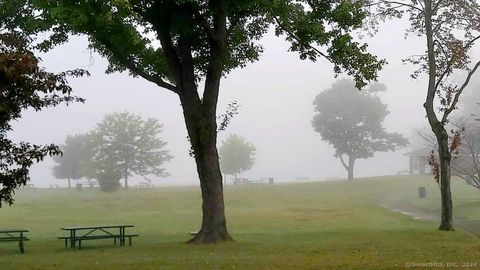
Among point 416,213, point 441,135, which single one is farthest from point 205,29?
point 416,213

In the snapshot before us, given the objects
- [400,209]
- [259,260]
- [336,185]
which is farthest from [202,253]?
[336,185]

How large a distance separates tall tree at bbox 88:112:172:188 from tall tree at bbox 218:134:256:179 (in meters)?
12.2

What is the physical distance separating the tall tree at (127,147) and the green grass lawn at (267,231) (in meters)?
9.98

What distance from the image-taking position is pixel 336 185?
59.3 meters

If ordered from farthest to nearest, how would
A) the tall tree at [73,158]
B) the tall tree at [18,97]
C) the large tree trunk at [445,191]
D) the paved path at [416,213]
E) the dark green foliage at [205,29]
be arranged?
the tall tree at [73,158]
the paved path at [416,213]
the large tree trunk at [445,191]
the dark green foliage at [205,29]
the tall tree at [18,97]

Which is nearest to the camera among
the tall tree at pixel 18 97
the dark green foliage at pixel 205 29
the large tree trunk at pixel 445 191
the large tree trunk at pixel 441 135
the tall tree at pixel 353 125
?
the tall tree at pixel 18 97

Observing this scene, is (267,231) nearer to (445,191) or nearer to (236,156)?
(445,191)

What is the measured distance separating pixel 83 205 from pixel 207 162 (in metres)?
32.9

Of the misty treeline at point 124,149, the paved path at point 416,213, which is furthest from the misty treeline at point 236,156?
the paved path at point 416,213

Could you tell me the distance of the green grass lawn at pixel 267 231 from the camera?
11.6m

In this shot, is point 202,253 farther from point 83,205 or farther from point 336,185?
point 336,185

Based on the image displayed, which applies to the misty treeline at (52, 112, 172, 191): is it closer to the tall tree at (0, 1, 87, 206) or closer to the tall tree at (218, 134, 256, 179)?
the tall tree at (218, 134, 256, 179)

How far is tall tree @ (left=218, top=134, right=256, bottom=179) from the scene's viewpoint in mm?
84562

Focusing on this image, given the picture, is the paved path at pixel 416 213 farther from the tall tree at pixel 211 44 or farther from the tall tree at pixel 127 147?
the tall tree at pixel 127 147
